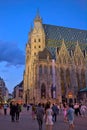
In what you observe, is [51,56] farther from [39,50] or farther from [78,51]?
[78,51]

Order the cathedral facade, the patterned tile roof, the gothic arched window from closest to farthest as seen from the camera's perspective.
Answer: the gothic arched window → the cathedral facade → the patterned tile roof

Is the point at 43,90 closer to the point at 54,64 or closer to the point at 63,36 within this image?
the point at 54,64

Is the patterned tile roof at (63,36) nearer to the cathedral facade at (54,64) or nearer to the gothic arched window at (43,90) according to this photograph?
the cathedral facade at (54,64)

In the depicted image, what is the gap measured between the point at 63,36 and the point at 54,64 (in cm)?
1806

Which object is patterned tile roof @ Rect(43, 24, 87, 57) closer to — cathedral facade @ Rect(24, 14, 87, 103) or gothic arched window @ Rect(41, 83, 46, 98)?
cathedral facade @ Rect(24, 14, 87, 103)

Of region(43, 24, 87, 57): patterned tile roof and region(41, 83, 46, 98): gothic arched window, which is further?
region(43, 24, 87, 57): patterned tile roof

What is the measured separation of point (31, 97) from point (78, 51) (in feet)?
81.1

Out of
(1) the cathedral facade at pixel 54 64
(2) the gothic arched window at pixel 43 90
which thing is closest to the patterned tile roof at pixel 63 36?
(1) the cathedral facade at pixel 54 64

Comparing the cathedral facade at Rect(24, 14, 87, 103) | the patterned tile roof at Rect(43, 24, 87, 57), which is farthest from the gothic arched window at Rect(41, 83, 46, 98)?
the patterned tile roof at Rect(43, 24, 87, 57)

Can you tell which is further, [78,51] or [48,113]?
[78,51]

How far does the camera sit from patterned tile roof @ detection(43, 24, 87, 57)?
290 feet

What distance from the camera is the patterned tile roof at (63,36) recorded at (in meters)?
88.4

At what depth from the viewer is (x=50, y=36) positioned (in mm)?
89688

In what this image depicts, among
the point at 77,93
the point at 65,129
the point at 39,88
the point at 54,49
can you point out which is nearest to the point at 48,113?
the point at 65,129
